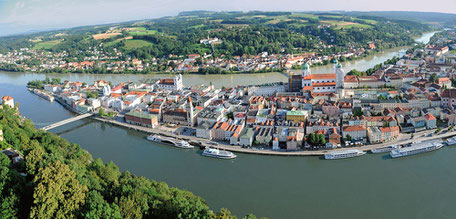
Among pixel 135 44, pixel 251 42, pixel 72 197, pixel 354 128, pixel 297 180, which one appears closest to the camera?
pixel 72 197

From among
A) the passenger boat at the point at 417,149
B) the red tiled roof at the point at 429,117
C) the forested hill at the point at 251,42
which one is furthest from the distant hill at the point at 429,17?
the passenger boat at the point at 417,149

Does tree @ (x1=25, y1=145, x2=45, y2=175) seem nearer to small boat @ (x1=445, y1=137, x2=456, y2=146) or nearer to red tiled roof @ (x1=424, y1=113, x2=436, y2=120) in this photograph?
small boat @ (x1=445, y1=137, x2=456, y2=146)

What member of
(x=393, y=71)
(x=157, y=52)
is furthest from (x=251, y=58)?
(x=393, y=71)

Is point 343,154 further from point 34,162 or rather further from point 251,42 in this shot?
point 251,42

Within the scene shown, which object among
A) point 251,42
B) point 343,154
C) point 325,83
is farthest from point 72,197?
point 251,42

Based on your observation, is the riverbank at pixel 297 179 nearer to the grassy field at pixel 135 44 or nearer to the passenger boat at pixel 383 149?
the passenger boat at pixel 383 149

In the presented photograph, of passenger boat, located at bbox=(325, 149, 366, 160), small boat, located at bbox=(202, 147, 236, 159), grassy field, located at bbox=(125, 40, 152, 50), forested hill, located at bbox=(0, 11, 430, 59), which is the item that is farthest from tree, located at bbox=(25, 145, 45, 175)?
grassy field, located at bbox=(125, 40, 152, 50)
